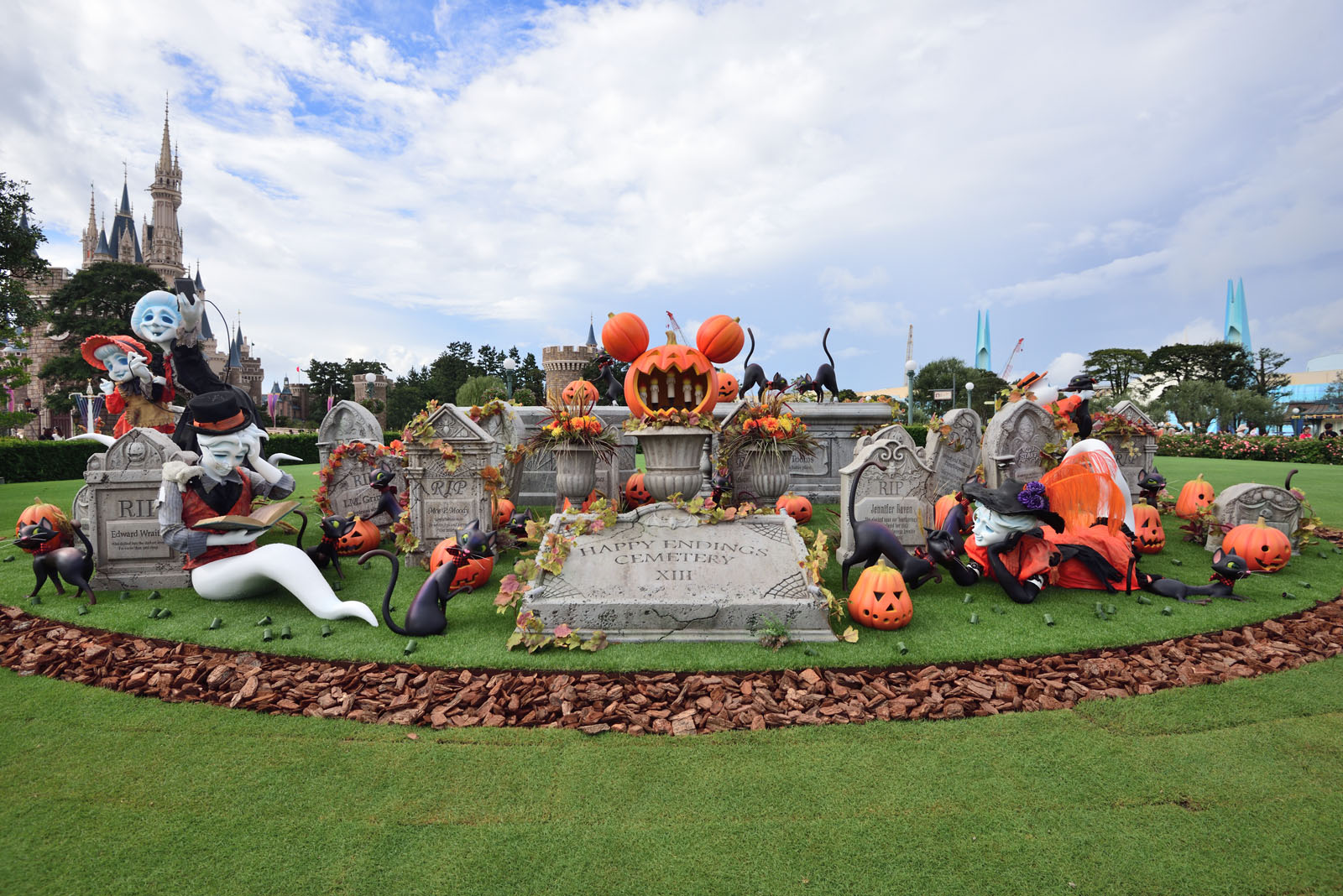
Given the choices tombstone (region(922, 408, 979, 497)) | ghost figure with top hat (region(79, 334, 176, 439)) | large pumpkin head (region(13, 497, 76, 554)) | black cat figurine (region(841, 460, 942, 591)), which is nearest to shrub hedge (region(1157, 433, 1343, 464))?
tombstone (region(922, 408, 979, 497))

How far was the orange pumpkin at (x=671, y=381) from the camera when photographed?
257 inches

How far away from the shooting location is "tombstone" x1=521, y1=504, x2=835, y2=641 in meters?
4.82

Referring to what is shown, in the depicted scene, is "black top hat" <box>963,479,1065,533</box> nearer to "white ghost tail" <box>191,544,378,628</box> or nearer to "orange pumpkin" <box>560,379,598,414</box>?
"orange pumpkin" <box>560,379,598,414</box>

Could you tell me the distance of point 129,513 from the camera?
626 cm

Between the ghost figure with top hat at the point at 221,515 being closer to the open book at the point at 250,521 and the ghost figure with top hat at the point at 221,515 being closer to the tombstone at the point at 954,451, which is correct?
the open book at the point at 250,521

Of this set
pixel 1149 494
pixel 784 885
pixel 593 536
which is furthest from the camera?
pixel 1149 494

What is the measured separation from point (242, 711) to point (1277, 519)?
11.1 meters

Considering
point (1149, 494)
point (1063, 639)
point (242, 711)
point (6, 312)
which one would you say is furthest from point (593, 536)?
point (6, 312)

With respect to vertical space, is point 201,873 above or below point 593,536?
below

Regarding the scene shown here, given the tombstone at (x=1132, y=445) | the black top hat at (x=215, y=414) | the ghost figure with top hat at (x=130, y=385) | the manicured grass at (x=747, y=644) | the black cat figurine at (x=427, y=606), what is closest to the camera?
the manicured grass at (x=747, y=644)

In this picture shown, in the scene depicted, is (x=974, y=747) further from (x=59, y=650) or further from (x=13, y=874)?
(x=59, y=650)

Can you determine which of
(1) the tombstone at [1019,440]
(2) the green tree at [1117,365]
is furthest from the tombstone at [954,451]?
(2) the green tree at [1117,365]

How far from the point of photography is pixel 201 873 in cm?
255

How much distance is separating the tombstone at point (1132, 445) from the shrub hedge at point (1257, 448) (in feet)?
31.3
